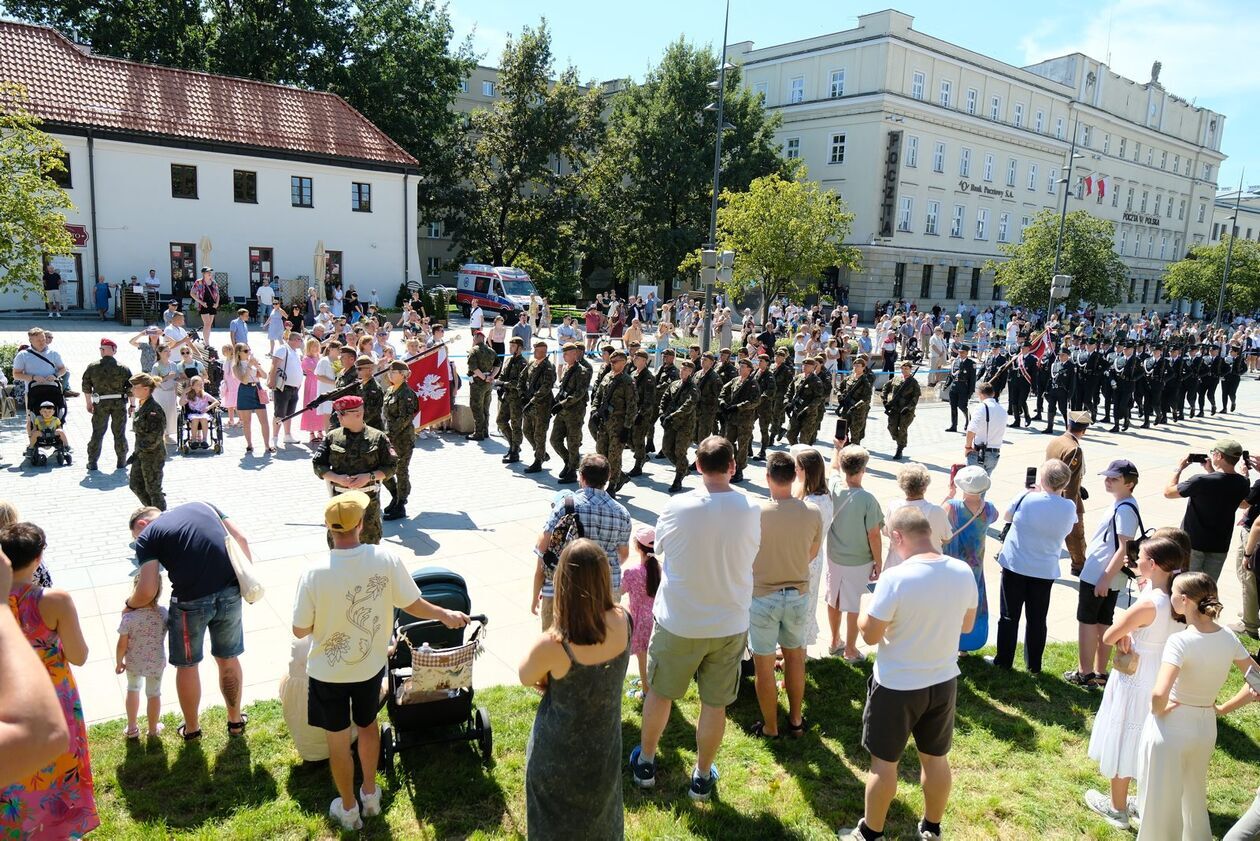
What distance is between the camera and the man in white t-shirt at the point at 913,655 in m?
4.12

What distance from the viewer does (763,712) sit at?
5.45 metres

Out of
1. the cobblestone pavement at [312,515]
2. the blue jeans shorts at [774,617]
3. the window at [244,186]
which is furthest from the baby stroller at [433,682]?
the window at [244,186]

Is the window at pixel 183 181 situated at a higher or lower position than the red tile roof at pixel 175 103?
lower

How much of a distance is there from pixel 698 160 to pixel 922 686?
43.4 m

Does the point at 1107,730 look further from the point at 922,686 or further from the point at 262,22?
the point at 262,22

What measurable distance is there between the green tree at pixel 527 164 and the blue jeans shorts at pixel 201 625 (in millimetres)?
40832

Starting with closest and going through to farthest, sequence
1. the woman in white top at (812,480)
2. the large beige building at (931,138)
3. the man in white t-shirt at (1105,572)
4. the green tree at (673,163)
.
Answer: the woman in white top at (812,480) → the man in white t-shirt at (1105,572) → the green tree at (673,163) → the large beige building at (931,138)

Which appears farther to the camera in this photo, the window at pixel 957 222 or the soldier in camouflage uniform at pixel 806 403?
the window at pixel 957 222

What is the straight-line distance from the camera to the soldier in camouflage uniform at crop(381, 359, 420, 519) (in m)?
9.60

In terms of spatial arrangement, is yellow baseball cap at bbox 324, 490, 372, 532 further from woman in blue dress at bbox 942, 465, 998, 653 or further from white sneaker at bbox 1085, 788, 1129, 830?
white sneaker at bbox 1085, 788, 1129, 830

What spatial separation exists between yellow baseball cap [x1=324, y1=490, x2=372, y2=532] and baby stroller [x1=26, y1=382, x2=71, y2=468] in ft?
32.3

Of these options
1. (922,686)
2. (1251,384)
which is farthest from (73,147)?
(1251,384)

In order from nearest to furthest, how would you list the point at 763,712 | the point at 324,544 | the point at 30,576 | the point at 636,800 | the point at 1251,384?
the point at 30,576 < the point at 636,800 < the point at 763,712 < the point at 324,544 < the point at 1251,384

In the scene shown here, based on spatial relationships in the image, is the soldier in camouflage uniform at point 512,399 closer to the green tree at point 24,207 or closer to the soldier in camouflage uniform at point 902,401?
the soldier in camouflage uniform at point 902,401
